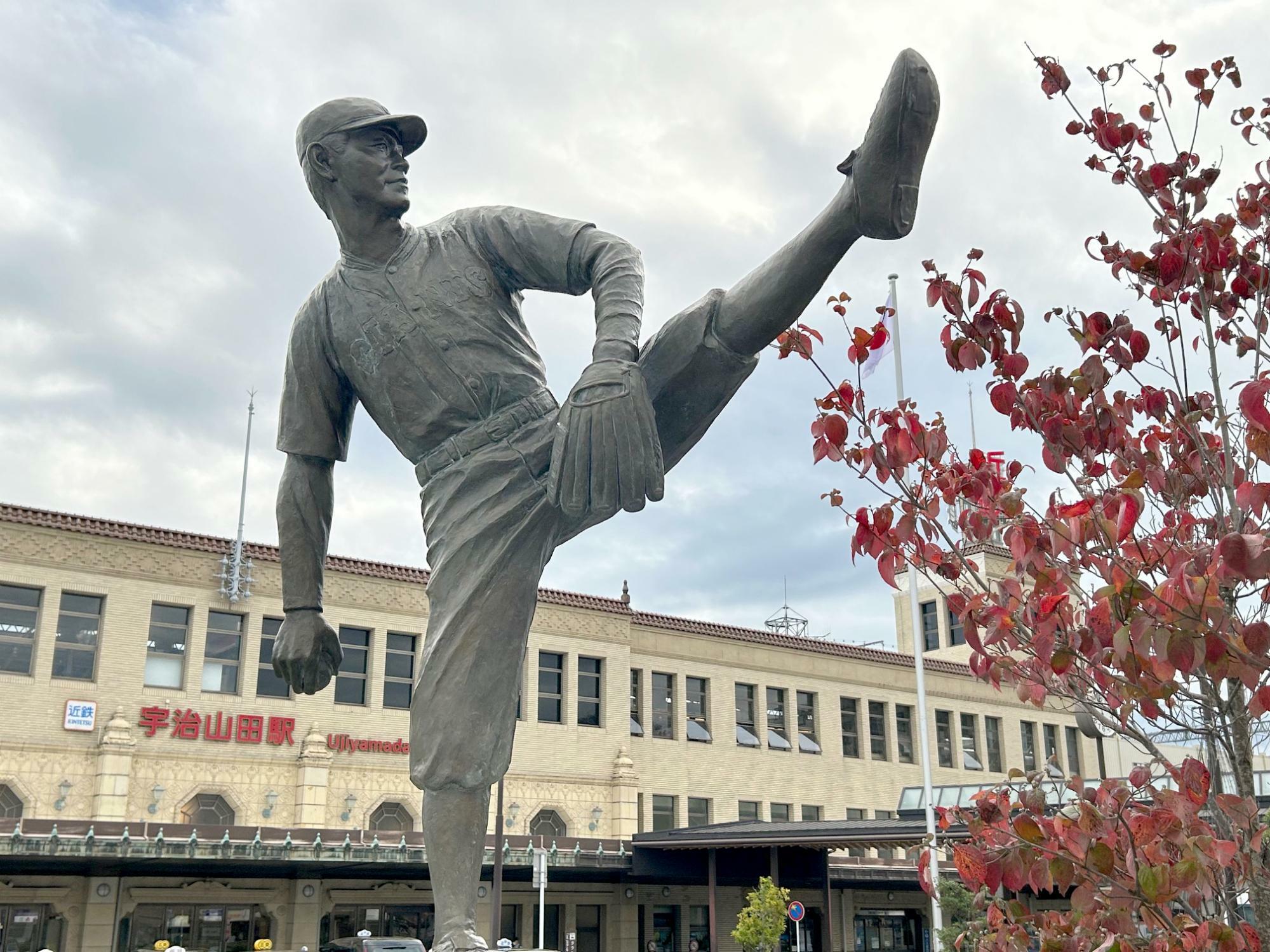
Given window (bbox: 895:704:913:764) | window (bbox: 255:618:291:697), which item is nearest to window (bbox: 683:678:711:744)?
window (bbox: 895:704:913:764)

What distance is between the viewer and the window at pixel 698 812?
33.3m

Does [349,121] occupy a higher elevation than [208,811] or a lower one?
higher

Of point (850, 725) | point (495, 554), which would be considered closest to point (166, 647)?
point (850, 725)

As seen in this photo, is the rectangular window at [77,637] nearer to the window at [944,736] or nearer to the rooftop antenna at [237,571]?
the rooftop antenna at [237,571]

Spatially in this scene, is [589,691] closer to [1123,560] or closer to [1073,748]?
[1073,748]

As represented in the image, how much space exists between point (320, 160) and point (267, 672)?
24.8 metres

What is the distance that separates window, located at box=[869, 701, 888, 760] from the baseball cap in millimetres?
36790

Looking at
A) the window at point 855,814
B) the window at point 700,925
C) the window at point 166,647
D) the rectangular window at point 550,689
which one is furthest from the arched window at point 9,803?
the window at point 855,814

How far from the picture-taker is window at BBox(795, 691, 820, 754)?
119ft

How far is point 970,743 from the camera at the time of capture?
135ft

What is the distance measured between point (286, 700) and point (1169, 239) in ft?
82.2

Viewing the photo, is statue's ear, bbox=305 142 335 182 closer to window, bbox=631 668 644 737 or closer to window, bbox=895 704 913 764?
window, bbox=631 668 644 737

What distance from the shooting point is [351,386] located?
3447mm

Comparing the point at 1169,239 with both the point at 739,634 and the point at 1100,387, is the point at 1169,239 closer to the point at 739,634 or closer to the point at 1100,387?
the point at 1100,387
